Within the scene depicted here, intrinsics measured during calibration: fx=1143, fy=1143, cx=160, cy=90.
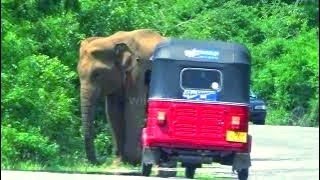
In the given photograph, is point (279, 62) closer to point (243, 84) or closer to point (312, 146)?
point (312, 146)

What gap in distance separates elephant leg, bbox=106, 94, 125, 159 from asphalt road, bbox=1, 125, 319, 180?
1.72 meters

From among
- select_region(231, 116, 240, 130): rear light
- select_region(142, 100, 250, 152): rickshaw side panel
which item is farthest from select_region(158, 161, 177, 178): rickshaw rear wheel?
select_region(231, 116, 240, 130): rear light

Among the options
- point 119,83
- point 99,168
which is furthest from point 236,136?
point 119,83

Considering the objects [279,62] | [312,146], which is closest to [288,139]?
[312,146]

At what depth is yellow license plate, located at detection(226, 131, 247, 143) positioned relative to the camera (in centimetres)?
1705

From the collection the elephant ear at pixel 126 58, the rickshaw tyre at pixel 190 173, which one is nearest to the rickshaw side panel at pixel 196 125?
the rickshaw tyre at pixel 190 173

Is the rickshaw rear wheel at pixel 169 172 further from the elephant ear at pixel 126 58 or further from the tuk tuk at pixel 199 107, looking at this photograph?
the elephant ear at pixel 126 58

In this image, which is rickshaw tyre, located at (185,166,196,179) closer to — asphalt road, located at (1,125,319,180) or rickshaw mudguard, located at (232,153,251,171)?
asphalt road, located at (1,125,319,180)

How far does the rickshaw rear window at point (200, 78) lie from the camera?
57.3 ft

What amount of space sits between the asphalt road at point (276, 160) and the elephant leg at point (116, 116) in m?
1.72

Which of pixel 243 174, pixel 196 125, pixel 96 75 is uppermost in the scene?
pixel 96 75

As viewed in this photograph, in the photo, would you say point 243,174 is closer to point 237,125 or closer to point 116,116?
point 237,125

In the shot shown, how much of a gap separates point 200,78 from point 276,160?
6816 mm

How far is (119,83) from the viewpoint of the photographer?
21.3 metres
